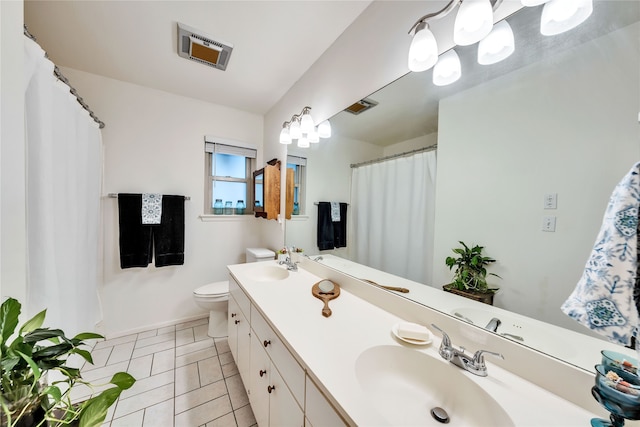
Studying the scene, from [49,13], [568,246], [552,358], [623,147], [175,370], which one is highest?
[49,13]

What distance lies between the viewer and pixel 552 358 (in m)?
0.61

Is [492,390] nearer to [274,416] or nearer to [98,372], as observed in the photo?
[274,416]

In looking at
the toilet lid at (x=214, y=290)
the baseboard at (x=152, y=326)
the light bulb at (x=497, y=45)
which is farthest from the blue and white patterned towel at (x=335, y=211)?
the baseboard at (x=152, y=326)

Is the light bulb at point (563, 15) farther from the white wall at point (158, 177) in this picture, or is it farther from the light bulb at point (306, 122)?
the white wall at point (158, 177)

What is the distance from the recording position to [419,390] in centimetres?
72

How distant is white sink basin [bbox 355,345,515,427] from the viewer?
23.8 inches

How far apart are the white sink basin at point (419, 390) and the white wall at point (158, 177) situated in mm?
2247

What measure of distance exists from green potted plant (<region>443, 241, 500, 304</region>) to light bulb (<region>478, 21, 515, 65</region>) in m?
0.67

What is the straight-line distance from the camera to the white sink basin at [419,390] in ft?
1.98

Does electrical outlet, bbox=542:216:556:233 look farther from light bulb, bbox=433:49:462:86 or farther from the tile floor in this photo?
the tile floor

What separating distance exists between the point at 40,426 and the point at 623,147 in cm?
154

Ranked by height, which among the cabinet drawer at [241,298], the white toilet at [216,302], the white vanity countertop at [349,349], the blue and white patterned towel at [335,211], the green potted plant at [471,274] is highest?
the blue and white patterned towel at [335,211]

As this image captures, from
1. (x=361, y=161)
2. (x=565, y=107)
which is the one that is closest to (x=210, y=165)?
(x=361, y=161)

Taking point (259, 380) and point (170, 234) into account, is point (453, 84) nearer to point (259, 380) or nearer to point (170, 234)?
point (259, 380)
